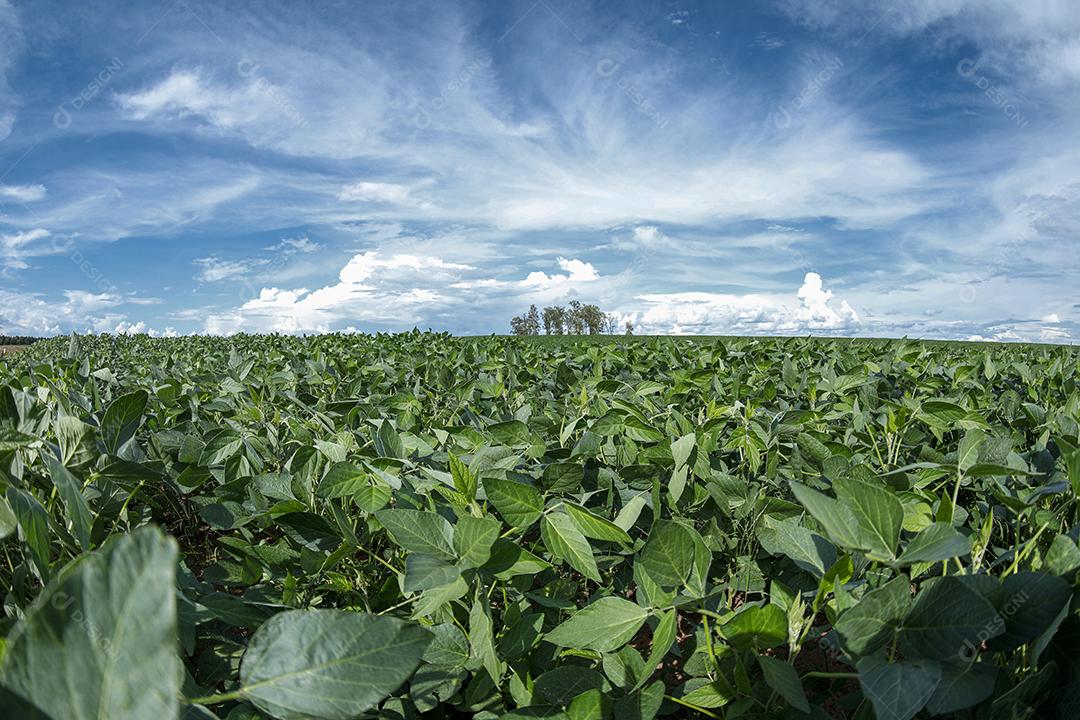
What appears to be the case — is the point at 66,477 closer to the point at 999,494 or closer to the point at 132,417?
the point at 132,417

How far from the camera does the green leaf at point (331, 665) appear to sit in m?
0.75

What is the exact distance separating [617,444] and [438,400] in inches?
54.4

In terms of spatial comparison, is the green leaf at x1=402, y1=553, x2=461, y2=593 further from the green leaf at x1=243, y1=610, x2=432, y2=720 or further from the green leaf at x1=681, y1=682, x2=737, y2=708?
the green leaf at x1=681, y1=682, x2=737, y2=708

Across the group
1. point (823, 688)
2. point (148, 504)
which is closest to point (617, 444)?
point (823, 688)

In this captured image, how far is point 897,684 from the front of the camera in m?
0.86

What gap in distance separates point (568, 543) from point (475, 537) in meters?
0.19

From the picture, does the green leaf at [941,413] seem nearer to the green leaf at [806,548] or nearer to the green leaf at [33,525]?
the green leaf at [806,548]

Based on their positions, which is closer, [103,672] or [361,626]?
[103,672]

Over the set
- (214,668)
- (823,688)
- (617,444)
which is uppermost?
(617,444)

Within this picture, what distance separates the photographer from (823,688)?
158cm

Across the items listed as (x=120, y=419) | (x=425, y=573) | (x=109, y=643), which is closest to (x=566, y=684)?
(x=425, y=573)

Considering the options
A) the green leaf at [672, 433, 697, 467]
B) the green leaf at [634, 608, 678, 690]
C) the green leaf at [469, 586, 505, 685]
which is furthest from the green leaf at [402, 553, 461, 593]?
the green leaf at [672, 433, 697, 467]

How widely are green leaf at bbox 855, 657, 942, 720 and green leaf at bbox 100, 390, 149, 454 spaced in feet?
5.00

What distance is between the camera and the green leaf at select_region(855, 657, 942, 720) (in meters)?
0.83
